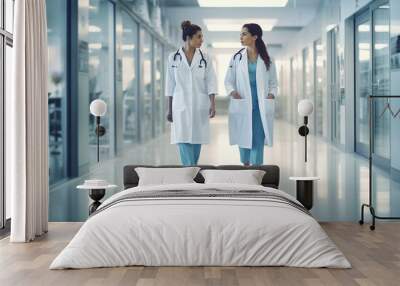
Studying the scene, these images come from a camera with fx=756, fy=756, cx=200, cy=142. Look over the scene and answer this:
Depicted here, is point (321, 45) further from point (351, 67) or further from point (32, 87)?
point (32, 87)

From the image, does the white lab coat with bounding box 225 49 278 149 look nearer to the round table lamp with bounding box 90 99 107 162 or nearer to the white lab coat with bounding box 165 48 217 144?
the white lab coat with bounding box 165 48 217 144

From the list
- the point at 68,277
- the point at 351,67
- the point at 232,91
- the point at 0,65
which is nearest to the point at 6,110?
the point at 0,65

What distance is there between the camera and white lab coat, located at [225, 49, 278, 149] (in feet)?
27.2

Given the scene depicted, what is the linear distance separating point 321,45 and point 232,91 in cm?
116

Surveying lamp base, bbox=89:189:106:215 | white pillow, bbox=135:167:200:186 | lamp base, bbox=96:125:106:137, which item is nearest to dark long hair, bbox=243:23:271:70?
white pillow, bbox=135:167:200:186

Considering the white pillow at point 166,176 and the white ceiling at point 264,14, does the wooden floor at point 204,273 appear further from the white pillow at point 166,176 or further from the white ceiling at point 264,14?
the white ceiling at point 264,14

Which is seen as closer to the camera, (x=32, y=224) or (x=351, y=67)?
(x=32, y=224)

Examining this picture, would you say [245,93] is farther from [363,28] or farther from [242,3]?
[363,28]

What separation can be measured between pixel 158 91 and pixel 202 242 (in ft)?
10.4

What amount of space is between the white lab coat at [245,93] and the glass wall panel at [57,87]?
6.41 ft

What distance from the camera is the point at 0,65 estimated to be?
7449 mm

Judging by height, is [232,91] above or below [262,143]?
above

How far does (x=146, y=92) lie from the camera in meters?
8.57

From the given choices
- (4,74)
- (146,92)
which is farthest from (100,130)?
(4,74)
